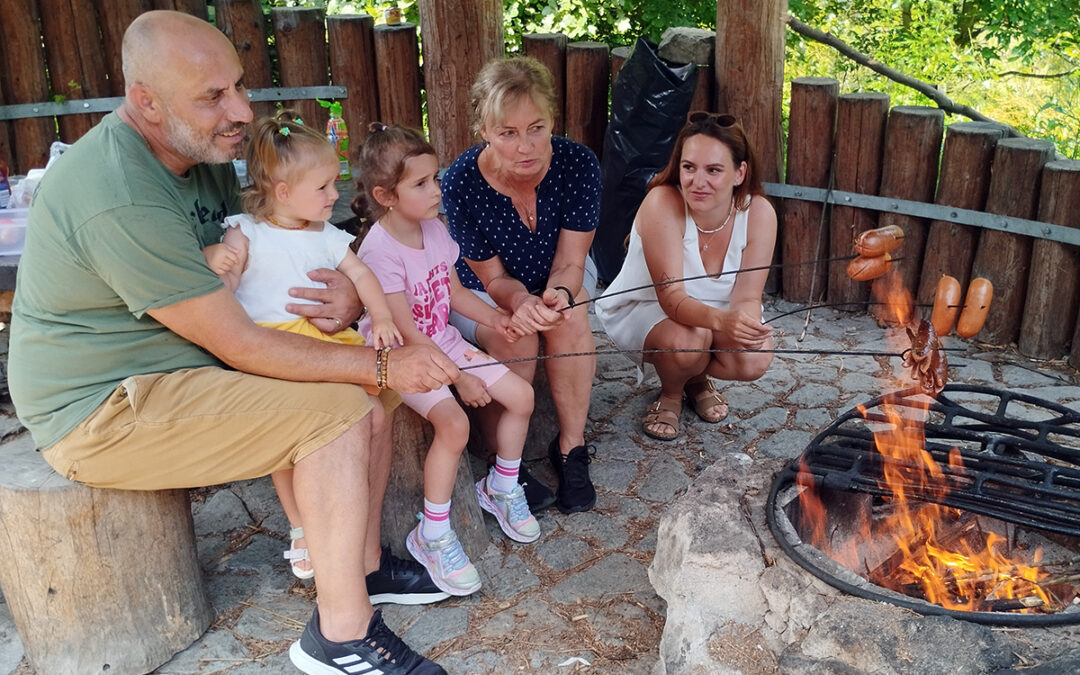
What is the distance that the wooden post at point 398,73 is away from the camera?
6.04 meters

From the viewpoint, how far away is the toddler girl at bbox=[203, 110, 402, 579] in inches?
116

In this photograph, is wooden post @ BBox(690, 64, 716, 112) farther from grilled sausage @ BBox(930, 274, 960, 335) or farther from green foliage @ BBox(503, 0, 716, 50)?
green foliage @ BBox(503, 0, 716, 50)

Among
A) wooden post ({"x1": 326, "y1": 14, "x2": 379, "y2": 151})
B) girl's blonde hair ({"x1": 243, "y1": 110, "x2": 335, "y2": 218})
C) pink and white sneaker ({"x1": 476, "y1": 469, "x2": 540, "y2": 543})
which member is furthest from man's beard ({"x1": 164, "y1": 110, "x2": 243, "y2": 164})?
wooden post ({"x1": 326, "y1": 14, "x2": 379, "y2": 151})

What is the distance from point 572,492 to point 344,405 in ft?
4.28

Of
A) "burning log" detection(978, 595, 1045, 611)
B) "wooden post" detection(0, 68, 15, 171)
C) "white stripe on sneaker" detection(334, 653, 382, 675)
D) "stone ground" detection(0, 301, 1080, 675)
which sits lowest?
"stone ground" detection(0, 301, 1080, 675)

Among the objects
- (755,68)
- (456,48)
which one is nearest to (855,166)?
(755,68)

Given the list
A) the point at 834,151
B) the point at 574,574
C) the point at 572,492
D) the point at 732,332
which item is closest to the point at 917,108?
the point at 834,151

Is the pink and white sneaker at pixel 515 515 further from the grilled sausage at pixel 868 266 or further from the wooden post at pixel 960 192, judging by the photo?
the wooden post at pixel 960 192

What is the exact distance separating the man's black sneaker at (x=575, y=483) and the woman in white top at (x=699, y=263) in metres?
0.52

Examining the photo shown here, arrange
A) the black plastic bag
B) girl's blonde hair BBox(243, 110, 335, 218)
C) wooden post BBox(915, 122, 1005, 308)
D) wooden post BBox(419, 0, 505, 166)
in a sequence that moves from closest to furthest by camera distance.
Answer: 1. girl's blonde hair BBox(243, 110, 335, 218)
2. wooden post BBox(915, 122, 1005, 308)
3. wooden post BBox(419, 0, 505, 166)
4. the black plastic bag

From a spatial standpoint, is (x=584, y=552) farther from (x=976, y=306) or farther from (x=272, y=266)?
(x=976, y=306)

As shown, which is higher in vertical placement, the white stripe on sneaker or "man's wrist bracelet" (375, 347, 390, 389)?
"man's wrist bracelet" (375, 347, 390, 389)

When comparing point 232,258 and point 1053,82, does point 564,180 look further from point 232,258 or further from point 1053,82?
point 1053,82

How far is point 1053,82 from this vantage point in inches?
402
